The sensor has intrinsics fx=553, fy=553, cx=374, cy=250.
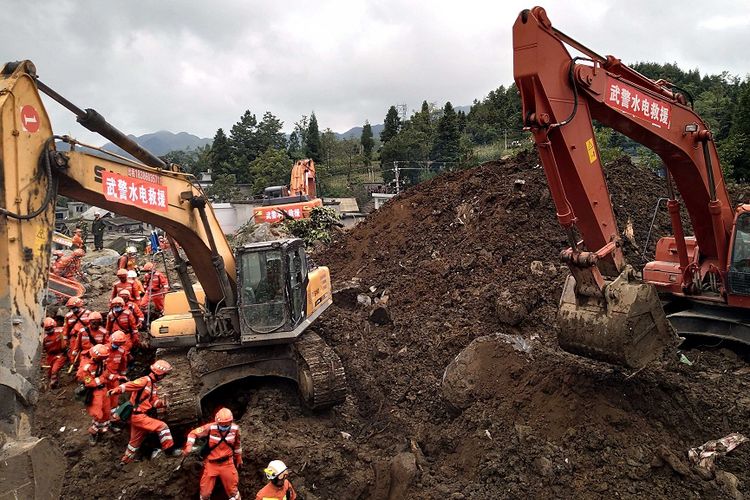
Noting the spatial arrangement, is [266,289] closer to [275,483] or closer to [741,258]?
[275,483]

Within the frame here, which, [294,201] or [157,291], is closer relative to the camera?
[157,291]

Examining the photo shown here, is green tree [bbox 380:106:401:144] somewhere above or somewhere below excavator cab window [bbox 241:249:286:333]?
above

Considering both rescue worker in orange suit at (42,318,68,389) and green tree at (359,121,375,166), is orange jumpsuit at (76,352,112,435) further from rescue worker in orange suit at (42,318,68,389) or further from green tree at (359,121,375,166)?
green tree at (359,121,375,166)

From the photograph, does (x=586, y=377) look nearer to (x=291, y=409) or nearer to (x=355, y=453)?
(x=355, y=453)

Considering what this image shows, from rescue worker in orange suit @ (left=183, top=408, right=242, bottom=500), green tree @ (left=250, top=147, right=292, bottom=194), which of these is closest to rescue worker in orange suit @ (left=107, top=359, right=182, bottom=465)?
rescue worker in orange suit @ (left=183, top=408, right=242, bottom=500)

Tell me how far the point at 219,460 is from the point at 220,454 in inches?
2.4

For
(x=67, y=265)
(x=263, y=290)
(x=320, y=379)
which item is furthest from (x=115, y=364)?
(x=67, y=265)

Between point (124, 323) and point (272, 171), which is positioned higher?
point (272, 171)

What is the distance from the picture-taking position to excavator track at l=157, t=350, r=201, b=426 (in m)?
6.31

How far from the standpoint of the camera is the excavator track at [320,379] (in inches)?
267

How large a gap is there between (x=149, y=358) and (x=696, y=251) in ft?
26.7

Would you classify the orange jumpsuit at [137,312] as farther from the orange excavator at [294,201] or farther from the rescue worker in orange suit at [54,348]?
the orange excavator at [294,201]

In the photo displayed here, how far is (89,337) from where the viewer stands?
327 inches

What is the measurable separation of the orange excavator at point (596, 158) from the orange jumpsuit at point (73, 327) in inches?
276
